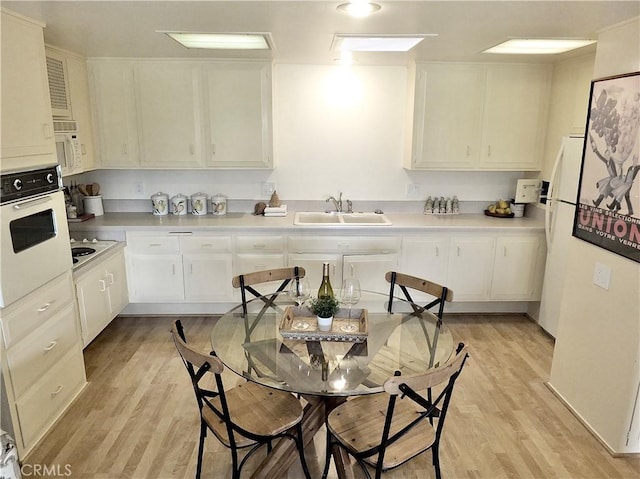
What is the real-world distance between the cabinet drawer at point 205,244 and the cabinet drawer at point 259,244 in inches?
4.0

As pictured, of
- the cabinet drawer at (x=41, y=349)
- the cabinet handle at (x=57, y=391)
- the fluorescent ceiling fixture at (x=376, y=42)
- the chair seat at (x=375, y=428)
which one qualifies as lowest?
the cabinet handle at (x=57, y=391)

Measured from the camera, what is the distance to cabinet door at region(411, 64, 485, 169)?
373cm

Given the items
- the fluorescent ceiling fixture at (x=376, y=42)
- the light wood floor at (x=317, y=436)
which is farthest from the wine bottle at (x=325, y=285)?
the fluorescent ceiling fixture at (x=376, y=42)

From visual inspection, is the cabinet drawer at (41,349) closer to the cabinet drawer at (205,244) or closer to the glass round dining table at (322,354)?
the glass round dining table at (322,354)

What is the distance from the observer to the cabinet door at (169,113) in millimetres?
3654

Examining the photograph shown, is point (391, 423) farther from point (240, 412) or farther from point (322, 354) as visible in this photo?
point (240, 412)

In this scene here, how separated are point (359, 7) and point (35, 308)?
2.25 m

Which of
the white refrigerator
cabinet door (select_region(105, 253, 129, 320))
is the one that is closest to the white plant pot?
cabinet door (select_region(105, 253, 129, 320))

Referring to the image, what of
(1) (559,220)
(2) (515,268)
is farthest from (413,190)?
(1) (559,220)

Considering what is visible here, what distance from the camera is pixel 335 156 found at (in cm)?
421

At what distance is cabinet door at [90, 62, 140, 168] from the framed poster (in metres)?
3.40

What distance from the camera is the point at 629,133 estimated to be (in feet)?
7.11

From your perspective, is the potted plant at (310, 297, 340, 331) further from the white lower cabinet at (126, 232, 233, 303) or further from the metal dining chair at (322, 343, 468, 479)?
the white lower cabinet at (126, 232, 233, 303)

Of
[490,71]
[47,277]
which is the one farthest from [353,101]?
[47,277]
